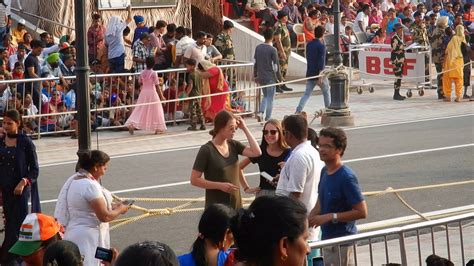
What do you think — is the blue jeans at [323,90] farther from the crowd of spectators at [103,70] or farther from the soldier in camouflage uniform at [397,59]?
the soldier in camouflage uniform at [397,59]

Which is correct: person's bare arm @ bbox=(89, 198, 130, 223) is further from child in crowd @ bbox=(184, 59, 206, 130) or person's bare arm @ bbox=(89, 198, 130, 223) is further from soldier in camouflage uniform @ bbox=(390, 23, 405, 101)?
soldier in camouflage uniform @ bbox=(390, 23, 405, 101)

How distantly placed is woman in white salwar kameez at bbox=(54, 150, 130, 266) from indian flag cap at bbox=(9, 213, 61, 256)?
104 inches

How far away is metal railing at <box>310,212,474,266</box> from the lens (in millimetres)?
7457

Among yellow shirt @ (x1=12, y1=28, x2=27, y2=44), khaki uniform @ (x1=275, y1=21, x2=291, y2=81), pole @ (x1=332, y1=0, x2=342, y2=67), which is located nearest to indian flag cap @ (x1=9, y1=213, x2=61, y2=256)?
pole @ (x1=332, y1=0, x2=342, y2=67)

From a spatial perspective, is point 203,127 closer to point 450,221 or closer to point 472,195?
point 472,195

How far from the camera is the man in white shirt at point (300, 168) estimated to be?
9.34m

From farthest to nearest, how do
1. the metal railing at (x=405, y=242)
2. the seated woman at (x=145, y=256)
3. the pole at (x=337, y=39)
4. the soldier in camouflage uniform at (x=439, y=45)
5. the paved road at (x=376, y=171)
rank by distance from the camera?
the soldier in camouflage uniform at (x=439, y=45)
the pole at (x=337, y=39)
the paved road at (x=376, y=171)
the metal railing at (x=405, y=242)
the seated woman at (x=145, y=256)

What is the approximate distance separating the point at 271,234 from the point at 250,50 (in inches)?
980

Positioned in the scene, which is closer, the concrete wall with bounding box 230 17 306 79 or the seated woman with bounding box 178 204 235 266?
the seated woman with bounding box 178 204 235 266

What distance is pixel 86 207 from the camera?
30.8ft

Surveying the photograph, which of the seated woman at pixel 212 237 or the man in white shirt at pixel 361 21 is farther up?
the man in white shirt at pixel 361 21

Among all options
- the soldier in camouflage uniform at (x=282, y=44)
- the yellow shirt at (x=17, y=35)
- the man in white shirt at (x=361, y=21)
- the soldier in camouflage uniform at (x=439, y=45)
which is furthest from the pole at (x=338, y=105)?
the man in white shirt at (x=361, y=21)

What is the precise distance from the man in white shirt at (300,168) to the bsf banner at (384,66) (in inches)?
662

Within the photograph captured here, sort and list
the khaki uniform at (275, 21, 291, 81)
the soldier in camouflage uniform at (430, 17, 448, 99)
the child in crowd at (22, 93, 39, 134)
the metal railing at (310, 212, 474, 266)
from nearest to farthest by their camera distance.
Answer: the metal railing at (310, 212, 474, 266), the child in crowd at (22, 93, 39, 134), the soldier in camouflage uniform at (430, 17, 448, 99), the khaki uniform at (275, 21, 291, 81)
